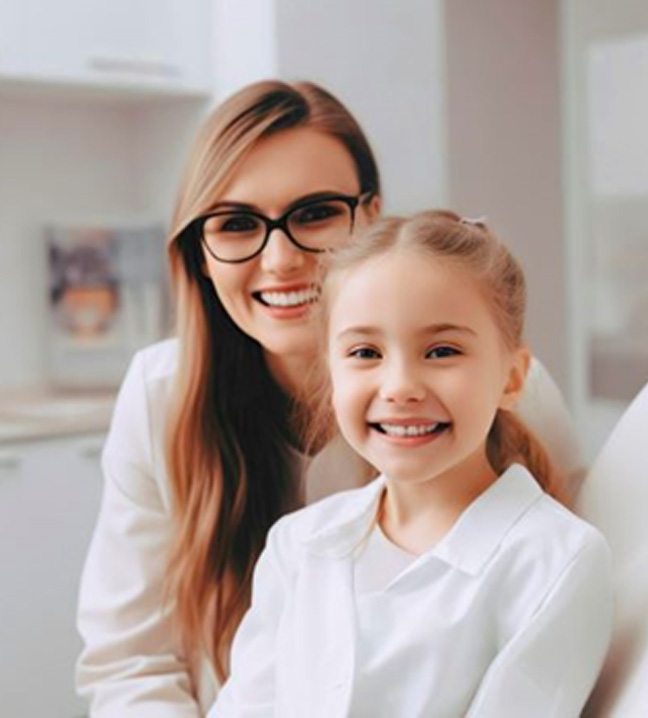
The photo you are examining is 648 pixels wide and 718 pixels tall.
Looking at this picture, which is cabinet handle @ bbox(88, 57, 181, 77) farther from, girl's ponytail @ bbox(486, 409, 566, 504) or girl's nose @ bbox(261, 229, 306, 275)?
girl's ponytail @ bbox(486, 409, 566, 504)

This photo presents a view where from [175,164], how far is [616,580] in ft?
8.45

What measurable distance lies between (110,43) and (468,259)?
7.63ft

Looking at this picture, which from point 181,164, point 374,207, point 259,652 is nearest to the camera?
point 259,652

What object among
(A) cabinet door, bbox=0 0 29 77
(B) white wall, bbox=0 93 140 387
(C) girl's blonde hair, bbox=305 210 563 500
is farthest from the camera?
(B) white wall, bbox=0 93 140 387

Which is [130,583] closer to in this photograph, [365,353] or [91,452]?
[365,353]

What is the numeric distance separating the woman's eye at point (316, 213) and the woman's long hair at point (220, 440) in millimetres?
82

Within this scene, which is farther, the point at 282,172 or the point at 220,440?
the point at 220,440

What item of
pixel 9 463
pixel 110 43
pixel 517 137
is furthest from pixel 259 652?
pixel 517 137

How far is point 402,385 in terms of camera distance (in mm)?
1108

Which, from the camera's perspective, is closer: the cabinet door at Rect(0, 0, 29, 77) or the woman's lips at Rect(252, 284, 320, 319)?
the woman's lips at Rect(252, 284, 320, 319)

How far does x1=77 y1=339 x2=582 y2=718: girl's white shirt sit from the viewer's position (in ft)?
5.32

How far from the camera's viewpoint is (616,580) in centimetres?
124

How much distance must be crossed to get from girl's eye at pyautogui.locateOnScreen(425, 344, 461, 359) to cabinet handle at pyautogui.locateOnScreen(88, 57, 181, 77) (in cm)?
233

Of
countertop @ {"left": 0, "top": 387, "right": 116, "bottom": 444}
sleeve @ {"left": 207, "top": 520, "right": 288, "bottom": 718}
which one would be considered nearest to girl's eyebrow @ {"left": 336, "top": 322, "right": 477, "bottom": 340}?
sleeve @ {"left": 207, "top": 520, "right": 288, "bottom": 718}
